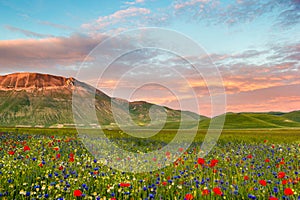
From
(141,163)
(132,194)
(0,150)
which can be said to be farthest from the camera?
(0,150)

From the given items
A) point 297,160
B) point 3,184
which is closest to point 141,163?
point 3,184

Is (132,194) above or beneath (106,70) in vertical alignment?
beneath

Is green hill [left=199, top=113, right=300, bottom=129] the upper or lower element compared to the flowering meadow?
upper

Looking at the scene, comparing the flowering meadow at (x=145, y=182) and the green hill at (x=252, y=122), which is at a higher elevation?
the green hill at (x=252, y=122)

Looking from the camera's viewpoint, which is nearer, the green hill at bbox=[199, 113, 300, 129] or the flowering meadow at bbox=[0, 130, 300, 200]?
the flowering meadow at bbox=[0, 130, 300, 200]

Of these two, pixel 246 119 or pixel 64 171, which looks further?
pixel 246 119

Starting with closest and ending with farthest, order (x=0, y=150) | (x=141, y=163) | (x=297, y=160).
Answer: (x=141, y=163) < (x=297, y=160) < (x=0, y=150)

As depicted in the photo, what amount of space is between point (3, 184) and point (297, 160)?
10529mm

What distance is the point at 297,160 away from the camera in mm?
11703

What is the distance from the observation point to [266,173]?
9.59 m

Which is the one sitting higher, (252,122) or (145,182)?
(252,122)

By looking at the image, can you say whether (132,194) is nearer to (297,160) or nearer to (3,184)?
(3,184)

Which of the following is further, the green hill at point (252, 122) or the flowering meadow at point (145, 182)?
the green hill at point (252, 122)

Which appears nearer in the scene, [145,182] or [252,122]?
[145,182]
